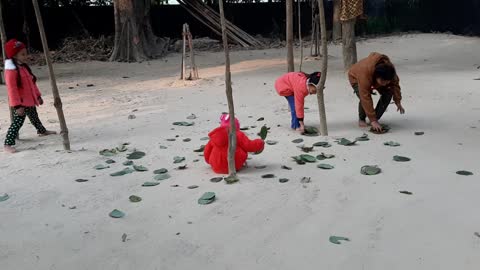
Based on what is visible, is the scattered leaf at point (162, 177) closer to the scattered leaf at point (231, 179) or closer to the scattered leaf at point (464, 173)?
the scattered leaf at point (231, 179)

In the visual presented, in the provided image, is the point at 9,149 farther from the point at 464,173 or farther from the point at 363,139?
the point at 464,173

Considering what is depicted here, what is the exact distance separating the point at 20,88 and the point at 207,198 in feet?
10.5

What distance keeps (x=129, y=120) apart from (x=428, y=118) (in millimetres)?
3814

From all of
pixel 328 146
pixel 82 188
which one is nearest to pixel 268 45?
pixel 328 146

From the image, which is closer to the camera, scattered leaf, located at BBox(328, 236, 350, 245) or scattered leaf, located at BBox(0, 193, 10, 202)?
scattered leaf, located at BBox(328, 236, 350, 245)

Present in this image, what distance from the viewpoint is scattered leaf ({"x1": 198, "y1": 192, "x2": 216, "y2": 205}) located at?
3631mm

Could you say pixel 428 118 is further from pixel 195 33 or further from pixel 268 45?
Result: pixel 195 33

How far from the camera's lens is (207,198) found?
3.67 m

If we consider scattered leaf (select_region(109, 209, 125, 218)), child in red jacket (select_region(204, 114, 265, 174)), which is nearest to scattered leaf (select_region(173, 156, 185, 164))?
child in red jacket (select_region(204, 114, 265, 174))

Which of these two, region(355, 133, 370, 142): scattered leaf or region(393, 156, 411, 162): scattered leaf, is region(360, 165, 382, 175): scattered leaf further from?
region(355, 133, 370, 142): scattered leaf

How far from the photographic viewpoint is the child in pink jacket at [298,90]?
543cm

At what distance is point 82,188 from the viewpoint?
4.09 m

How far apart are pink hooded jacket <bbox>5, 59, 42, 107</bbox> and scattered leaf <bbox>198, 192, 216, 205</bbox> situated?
306 centimetres

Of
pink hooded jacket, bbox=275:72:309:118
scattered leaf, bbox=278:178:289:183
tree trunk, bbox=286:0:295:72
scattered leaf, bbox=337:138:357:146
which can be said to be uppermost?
tree trunk, bbox=286:0:295:72
